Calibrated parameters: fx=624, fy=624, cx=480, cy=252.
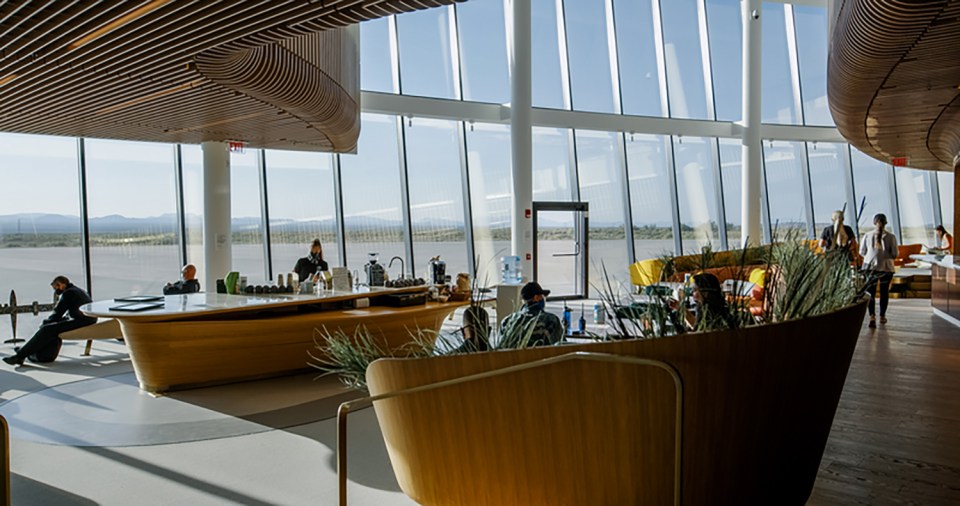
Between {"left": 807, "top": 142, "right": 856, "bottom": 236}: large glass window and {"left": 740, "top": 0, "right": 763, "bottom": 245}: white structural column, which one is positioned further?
{"left": 807, "top": 142, "right": 856, "bottom": 236}: large glass window

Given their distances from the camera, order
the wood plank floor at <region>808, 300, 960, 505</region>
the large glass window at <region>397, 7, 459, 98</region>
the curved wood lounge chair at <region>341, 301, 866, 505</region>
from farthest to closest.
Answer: the large glass window at <region>397, 7, 459, 98</region> < the wood plank floor at <region>808, 300, 960, 505</region> < the curved wood lounge chair at <region>341, 301, 866, 505</region>

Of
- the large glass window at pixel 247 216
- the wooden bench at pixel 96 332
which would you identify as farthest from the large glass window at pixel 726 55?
the wooden bench at pixel 96 332

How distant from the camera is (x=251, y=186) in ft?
37.8

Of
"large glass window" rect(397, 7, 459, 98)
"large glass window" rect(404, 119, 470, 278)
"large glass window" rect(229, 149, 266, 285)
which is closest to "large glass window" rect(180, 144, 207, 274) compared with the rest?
"large glass window" rect(229, 149, 266, 285)

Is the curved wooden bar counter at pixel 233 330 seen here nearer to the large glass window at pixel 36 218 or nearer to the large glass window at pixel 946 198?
the large glass window at pixel 36 218

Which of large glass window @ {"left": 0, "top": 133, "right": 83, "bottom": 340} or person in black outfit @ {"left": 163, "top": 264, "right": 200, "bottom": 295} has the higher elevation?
large glass window @ {"left": 0, "top": 133, "right": 83, "bottom": 340}

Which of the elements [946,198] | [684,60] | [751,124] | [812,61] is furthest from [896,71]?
[946,198]

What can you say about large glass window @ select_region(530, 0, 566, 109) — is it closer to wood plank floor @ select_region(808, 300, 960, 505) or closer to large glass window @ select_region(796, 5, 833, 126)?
large glass window @ select_region(796, 5, 833, 126)

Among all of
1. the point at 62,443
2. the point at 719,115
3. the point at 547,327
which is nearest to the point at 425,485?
→ the point at 547,327

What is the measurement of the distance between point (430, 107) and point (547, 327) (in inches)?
375

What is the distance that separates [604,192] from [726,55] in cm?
509

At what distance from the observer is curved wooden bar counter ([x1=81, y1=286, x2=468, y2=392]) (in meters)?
5.97

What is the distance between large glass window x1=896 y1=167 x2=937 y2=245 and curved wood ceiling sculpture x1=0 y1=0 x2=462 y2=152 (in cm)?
1476

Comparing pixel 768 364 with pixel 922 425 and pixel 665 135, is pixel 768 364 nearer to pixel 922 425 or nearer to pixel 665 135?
pixel 922 425
